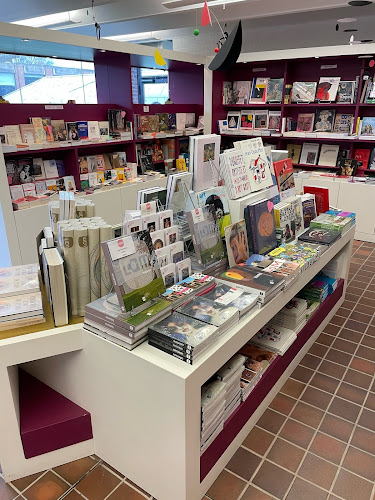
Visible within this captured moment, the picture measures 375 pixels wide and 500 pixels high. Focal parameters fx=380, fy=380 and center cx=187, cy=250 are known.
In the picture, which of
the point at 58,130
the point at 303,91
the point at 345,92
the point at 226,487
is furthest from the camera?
the point at 303,91

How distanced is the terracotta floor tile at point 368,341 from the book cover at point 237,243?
133 centimetres

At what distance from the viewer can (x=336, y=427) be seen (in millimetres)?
2205

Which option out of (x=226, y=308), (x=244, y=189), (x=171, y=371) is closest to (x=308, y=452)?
(x=226, y=308)

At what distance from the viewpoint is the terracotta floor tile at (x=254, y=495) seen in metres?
1.80

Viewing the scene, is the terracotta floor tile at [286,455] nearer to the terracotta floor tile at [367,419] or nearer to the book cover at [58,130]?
the terracotta floor tile at [367,419]

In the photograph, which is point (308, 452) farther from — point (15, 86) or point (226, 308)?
point (15, 86)

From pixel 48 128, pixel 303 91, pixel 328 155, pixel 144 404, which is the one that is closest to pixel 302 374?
pixel 144 404

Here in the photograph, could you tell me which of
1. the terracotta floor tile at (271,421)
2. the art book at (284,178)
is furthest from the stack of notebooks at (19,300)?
the art book at (284,178)

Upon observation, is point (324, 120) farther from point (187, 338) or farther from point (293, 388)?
point (187, 338)

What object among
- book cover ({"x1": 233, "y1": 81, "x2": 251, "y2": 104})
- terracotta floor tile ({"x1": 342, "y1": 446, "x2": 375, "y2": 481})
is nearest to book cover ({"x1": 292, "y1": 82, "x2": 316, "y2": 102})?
book cover ({"x1": 233, "y1": 81, "x2": 251, "y2": 104})

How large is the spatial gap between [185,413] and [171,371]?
0.57ft

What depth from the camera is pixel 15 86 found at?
7762 mm

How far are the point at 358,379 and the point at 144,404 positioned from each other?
169cm

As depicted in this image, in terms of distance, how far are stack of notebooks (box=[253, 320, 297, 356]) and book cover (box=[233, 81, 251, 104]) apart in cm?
472
